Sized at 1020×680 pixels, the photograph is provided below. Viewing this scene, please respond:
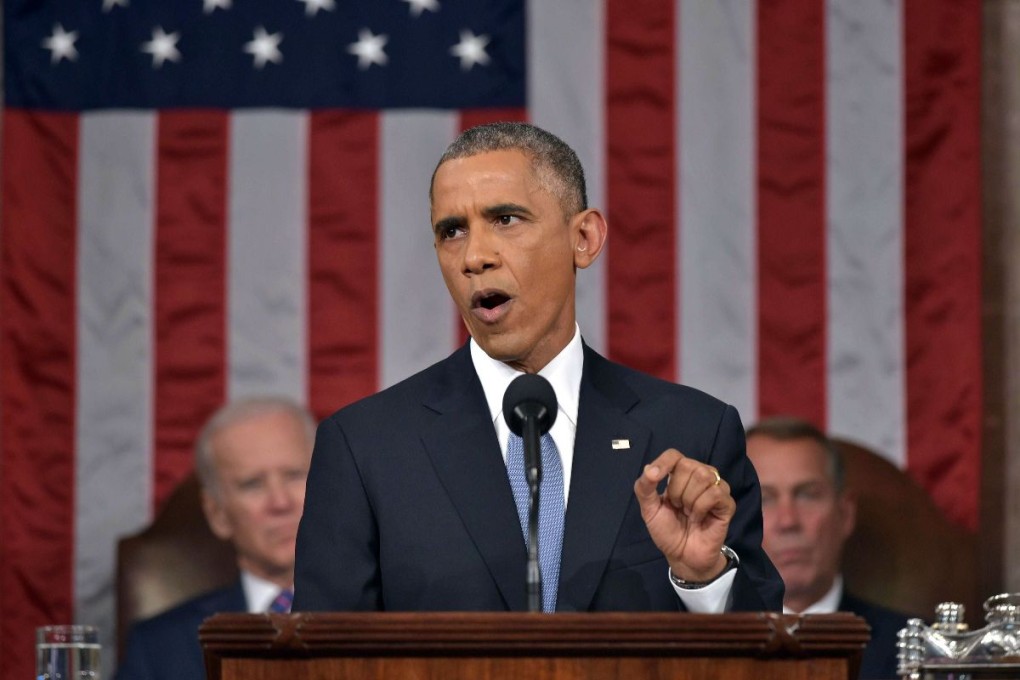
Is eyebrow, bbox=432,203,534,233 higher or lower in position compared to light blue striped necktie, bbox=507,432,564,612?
higher

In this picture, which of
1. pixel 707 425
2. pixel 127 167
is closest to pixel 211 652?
pixel 707 425

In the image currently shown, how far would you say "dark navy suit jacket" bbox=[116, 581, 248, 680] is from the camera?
A: 191 inches

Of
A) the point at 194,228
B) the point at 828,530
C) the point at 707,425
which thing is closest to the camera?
the point at 707,425

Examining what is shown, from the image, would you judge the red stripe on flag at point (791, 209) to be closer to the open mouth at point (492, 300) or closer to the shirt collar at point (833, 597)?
the shirt collar at point (833, 597)

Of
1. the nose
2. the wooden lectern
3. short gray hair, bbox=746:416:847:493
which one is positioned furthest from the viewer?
short gray hair, bbox=746:416:847:493

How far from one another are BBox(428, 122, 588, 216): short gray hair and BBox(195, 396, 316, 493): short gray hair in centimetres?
261

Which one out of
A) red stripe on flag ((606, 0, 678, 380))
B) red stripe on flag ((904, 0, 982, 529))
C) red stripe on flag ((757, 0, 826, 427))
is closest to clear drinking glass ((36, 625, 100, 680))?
red stripe on flag ((606, 0, 678, 380))

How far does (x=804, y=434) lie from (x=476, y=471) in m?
2.80

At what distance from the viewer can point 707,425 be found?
249 centimetres

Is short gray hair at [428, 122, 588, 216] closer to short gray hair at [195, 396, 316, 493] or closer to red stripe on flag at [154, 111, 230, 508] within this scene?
short gray hair at [195, 396, 316, 493]

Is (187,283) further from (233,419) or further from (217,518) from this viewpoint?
(217,518)

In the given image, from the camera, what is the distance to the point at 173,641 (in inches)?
193

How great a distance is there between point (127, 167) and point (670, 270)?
1950 millimetres

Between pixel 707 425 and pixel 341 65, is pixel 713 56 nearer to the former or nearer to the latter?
pixel 341 65
